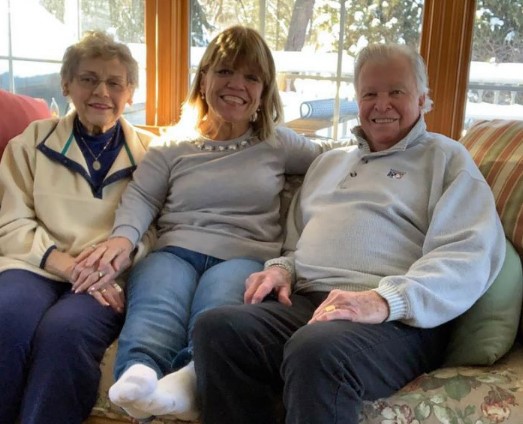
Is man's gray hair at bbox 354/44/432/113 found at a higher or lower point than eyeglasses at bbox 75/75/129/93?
higher

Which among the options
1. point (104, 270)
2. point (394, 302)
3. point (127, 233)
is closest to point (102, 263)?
point (104, 270)

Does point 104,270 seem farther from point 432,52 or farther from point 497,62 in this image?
point 497,62

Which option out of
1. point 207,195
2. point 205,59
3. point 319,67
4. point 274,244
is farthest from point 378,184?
point 319,67

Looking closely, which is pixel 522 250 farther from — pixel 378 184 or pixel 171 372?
pixel 171 372

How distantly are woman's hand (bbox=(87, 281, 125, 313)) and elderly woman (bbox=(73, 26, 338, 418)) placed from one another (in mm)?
16

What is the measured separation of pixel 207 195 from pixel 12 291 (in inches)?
23.5

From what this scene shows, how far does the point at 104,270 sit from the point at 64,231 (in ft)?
0.69

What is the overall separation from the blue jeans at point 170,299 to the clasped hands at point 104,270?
0.04 metres

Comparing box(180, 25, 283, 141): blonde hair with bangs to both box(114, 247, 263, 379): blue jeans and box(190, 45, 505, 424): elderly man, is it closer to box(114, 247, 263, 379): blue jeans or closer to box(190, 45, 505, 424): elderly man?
box(190, 45, 505, 424): elderly man

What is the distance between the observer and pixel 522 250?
5.44 feet

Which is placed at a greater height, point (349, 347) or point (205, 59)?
point (205, 59)

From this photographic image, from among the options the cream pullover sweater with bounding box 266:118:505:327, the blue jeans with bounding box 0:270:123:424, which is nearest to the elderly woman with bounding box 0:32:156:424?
the blue jeans with bounding box 0:270:123:424

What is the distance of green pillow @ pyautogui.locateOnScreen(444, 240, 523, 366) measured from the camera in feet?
4.74

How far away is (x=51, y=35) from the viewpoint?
2.76 meters
